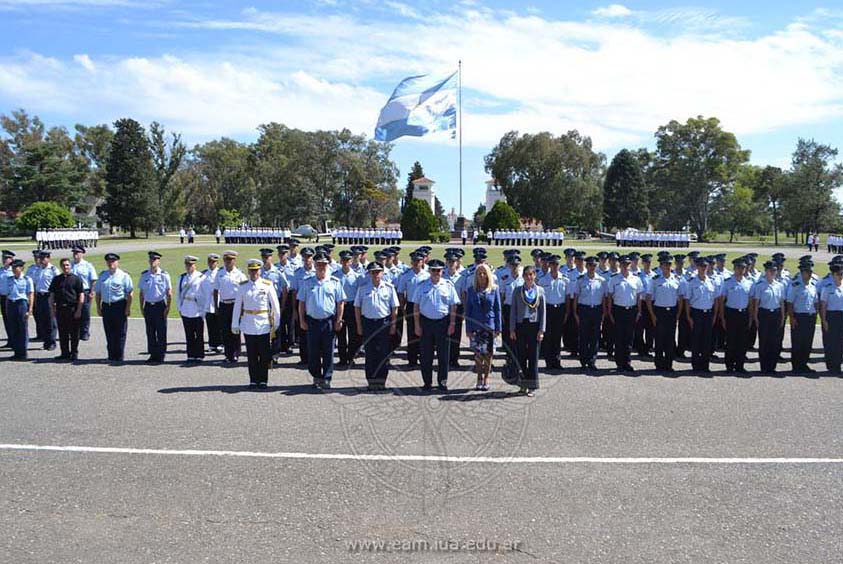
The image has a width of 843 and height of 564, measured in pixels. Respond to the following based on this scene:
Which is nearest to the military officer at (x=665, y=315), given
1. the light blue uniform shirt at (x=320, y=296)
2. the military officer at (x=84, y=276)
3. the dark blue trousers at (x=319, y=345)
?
the light blue uniform shirt at (x=320, y=296)

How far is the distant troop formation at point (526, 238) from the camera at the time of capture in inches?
1898

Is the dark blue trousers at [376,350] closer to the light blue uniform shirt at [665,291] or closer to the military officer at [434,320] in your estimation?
the military officer at [434,320]

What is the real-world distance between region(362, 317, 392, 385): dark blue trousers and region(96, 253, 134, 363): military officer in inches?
164

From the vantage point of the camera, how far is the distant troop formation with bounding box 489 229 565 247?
48219mm

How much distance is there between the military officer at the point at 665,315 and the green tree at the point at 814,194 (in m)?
62.5

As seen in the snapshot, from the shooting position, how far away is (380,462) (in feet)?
19.4

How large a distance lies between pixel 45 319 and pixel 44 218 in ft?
164

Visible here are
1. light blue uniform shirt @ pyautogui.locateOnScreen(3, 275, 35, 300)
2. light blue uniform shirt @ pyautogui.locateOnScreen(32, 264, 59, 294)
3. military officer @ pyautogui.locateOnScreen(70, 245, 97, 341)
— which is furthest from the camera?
light blue uniform shirt @ pyautogui.locateOnScreen(32, 264, 59, 294)

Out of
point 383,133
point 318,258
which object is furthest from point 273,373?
point 383,133

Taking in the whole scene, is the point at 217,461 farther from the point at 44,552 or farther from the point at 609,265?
the point at 609,265

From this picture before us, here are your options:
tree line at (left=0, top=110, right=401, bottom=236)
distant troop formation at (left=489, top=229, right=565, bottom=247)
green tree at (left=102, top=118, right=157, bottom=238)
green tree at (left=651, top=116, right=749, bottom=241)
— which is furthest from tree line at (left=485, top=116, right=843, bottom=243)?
green tree at (left=102, top=118, right=157, bottom=238)

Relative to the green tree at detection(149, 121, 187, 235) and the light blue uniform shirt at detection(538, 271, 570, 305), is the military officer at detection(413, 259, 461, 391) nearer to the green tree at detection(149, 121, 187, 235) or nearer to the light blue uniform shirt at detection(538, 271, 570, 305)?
the light blue uniform shirt at detection(538, 271, 570, 305)

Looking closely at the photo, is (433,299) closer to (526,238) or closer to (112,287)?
(112,287)

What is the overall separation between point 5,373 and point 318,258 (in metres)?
5.05
